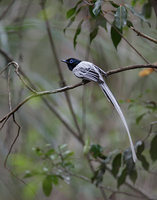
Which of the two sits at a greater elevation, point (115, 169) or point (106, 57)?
point (106, 57)

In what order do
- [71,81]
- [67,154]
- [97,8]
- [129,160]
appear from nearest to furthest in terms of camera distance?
[97,8] → [129,160] → [67,154] → [71,81]

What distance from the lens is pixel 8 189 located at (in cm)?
232

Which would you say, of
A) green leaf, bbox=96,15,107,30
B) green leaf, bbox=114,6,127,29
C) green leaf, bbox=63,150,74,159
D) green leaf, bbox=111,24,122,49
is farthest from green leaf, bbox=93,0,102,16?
green leaf, bbox=63,150,74,159

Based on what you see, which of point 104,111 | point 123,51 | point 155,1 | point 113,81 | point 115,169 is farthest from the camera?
point 104,111

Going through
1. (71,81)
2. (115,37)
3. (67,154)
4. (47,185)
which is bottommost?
(47,185)

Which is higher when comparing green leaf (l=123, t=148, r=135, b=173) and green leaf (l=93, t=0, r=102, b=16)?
green leaf (l=93, t=0, r=102, b=16)

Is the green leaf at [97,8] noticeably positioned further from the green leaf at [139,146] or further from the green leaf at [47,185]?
the green leaf at [47,185]

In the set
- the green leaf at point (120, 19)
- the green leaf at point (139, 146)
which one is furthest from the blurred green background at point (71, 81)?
the green leaf at point (120, 19)

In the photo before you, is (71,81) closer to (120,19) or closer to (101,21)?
(101,21)

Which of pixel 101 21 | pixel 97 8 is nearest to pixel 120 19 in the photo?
pixel 97 8

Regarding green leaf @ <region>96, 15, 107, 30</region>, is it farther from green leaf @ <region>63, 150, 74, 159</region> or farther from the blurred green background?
green leaf @ <region>63, 150, 74, 159</region>

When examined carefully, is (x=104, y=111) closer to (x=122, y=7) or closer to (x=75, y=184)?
(x=75, y=184)

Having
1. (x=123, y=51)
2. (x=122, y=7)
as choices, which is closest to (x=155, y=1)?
(x=122, y=7)

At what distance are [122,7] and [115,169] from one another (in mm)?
1111
